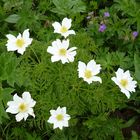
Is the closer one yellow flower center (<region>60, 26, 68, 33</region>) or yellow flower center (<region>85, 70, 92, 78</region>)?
yellow flower center (<region>85, 70, 92, 78</region>)

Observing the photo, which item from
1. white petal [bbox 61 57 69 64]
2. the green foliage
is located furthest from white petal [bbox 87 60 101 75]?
the green foliage

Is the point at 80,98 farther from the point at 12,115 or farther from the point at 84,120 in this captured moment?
the point at 12,115

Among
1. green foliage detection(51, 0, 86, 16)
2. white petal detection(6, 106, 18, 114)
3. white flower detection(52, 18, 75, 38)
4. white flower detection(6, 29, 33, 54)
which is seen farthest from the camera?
green foliage detection(51, 0, 86, 16)

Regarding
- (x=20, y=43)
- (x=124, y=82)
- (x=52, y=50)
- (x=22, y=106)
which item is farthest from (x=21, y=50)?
(x=124, y=82)

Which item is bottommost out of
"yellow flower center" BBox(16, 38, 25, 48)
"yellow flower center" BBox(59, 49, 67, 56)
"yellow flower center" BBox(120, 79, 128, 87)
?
"yellow flower center" BBox(120, 79, 128, 87)

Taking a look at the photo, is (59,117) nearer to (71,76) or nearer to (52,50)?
(71,76)

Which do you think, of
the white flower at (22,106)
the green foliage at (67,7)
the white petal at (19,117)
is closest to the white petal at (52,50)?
the white flower at (22,106)

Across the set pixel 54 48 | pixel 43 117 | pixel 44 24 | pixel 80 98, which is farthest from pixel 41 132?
pixel 44 24

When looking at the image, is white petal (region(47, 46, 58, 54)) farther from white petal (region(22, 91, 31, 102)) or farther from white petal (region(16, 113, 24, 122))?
white petal (region(16, 113, 24, 122))
